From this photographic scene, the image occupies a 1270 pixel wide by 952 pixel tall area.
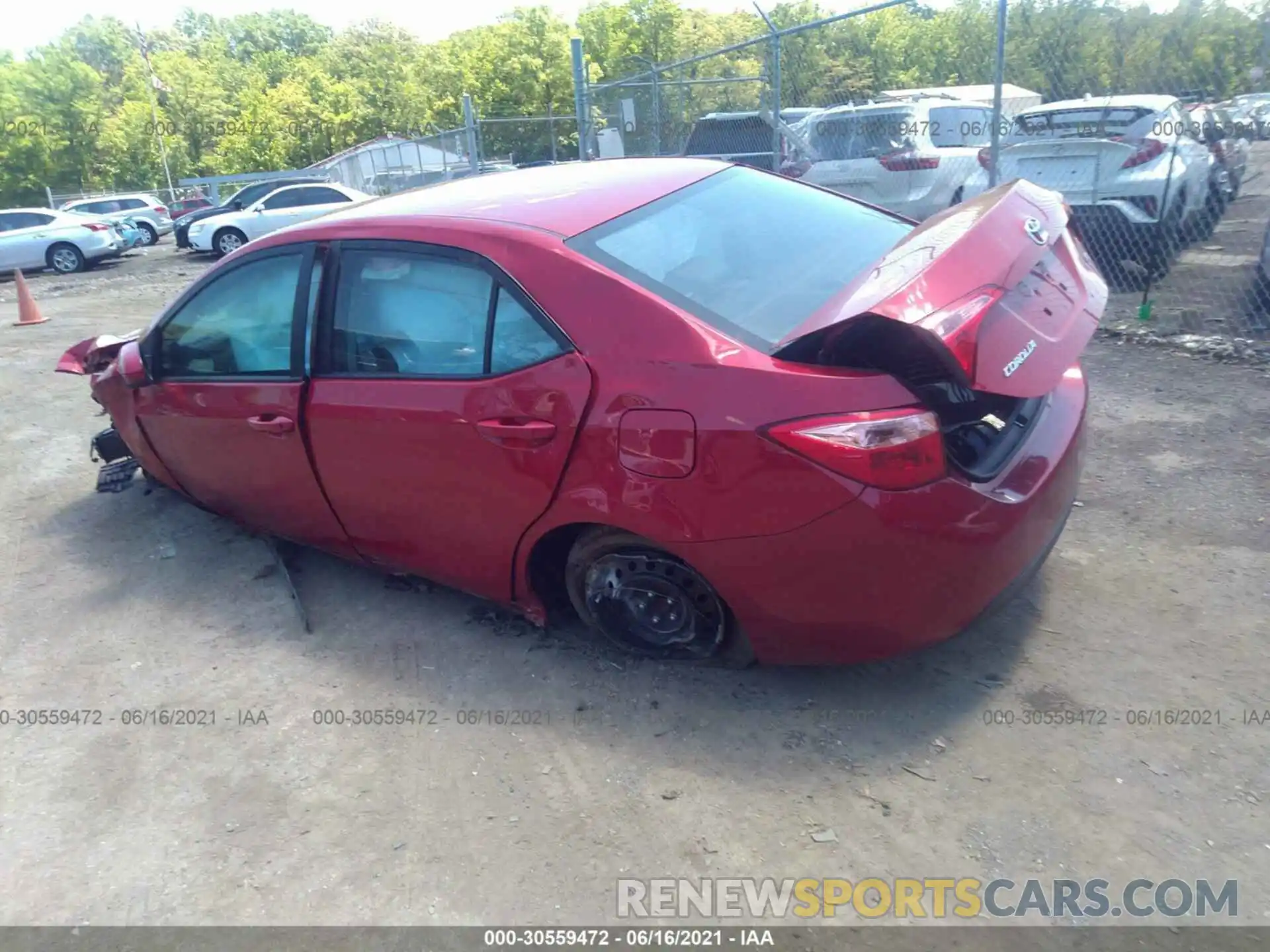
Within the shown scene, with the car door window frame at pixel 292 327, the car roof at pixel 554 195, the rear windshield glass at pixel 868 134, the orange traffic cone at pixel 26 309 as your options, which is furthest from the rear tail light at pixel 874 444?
the orange traffic cone at pixel 26 309

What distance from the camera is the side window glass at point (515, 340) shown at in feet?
9.71

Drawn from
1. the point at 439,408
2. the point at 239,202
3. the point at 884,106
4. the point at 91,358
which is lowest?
the point at 239,202

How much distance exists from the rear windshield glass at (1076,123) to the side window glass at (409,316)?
6.77 meters

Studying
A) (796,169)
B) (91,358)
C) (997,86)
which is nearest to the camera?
(91,358)

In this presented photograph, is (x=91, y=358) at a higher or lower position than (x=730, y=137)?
lower

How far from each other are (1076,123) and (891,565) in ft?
23.7

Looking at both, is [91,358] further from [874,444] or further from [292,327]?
[874,444]

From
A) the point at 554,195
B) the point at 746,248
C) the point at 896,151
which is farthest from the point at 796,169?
the point at 746,248

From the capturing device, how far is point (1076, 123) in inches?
322

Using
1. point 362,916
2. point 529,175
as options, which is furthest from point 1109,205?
point 362,916

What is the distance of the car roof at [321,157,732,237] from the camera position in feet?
10.6

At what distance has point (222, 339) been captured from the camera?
3.92m

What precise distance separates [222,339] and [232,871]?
222cm

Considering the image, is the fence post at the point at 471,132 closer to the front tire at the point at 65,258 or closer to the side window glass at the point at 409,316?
the front tire at the point at 65,258
